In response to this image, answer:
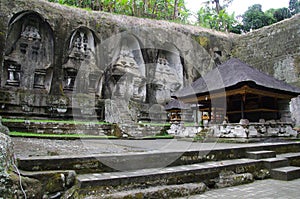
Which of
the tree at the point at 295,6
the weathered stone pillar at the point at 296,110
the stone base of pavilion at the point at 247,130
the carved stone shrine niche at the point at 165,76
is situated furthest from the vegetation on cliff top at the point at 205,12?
the stone base of pavilion at the point at 247,130

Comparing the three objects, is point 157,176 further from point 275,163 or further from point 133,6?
point 133,6

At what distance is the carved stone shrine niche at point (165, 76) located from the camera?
20.6 meters

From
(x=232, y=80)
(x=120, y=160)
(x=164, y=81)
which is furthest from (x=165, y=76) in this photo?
(x=120, y=160)

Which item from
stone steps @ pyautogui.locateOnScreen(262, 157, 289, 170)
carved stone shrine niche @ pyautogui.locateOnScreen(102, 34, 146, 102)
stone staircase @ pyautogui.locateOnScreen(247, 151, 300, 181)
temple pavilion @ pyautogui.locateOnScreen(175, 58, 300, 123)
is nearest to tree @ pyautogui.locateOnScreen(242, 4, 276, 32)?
carved stone shrine niche @ pyautogui.locateOnScreen(102, 34, 146, 102)

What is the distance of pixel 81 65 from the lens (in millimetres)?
17719

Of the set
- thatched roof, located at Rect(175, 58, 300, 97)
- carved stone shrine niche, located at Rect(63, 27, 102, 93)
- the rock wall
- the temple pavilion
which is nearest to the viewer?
thatched roof, located at Rect(175, 58, 300, 97)

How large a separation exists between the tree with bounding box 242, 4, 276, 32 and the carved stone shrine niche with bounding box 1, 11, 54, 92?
2399 cm

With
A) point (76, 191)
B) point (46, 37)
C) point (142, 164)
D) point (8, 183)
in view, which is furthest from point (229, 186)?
point (46, 37)

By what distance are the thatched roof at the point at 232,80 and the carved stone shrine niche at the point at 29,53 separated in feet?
35.2

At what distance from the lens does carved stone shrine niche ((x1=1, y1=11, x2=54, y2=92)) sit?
52.7ft

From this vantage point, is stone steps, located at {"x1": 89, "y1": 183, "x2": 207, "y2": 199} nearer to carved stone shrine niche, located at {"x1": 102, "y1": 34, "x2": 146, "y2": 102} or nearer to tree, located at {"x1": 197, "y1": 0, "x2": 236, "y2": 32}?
carved stone shrine niche, located at {"x1": 102, "y1": 34, "x2": 146, "y2": 102}

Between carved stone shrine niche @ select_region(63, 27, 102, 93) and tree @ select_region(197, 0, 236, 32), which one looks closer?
carved stone shrine niche @ select_region(63, 27, 102, 93)

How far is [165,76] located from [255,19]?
1643 cm

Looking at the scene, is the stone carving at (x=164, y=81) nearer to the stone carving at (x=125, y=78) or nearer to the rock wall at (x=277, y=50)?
the stone carving at (x=125, y=78)
